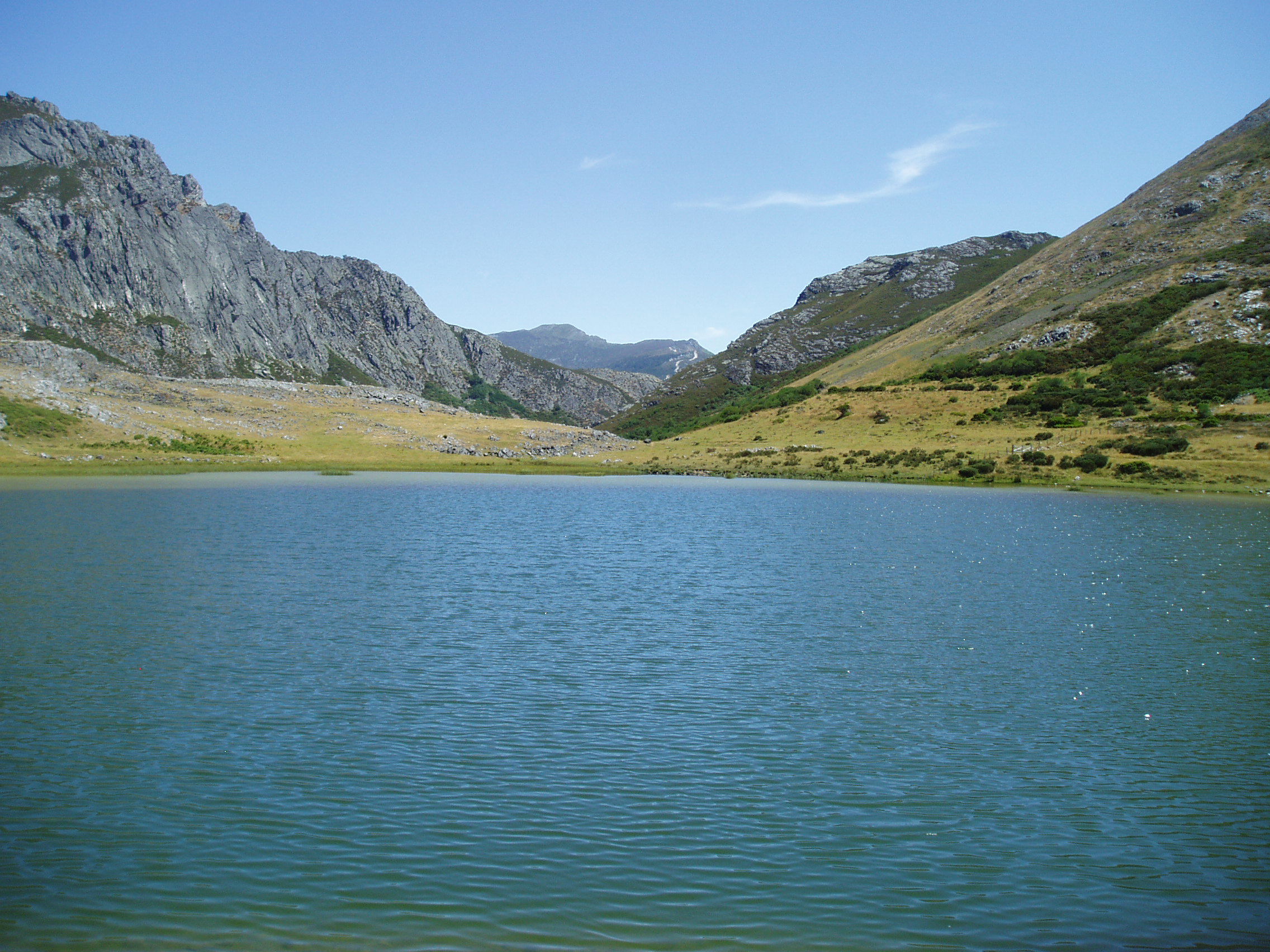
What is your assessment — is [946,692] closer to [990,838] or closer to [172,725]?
[990,838]

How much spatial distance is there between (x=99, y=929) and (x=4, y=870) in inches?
97.1

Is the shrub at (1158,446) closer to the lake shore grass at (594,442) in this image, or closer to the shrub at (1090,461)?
the lake shore grass at (594,442)

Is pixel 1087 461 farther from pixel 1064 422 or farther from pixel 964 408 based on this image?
pixel 964 408

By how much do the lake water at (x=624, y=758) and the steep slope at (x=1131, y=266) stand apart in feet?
417

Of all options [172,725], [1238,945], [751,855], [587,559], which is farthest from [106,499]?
[1238,945]

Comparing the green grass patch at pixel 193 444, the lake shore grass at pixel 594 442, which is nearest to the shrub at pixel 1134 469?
the lake shore grass at pixel 594 442

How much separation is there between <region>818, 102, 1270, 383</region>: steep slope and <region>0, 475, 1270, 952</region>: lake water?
5004 inches

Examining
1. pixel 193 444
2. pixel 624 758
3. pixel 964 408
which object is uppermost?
pixel 964 408

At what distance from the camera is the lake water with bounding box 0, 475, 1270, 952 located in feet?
35.4

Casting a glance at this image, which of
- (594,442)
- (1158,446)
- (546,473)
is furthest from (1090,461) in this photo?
(594,442)

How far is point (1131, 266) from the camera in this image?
162m

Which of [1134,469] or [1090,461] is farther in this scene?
[1090,461]

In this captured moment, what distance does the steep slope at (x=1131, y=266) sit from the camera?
486ft

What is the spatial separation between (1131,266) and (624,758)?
179636 millimetres
